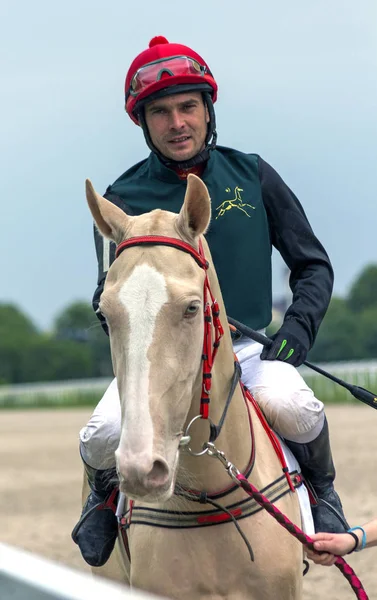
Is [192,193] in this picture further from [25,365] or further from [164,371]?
[25,365]

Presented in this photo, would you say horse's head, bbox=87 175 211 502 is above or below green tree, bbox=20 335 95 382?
above

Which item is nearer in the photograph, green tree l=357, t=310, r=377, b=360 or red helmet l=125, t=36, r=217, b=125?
red helmet l=125, t=36, r=217, b=125

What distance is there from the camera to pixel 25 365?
188ft

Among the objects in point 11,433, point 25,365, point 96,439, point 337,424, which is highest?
point 96,439

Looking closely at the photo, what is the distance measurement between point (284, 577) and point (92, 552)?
Answer: 98cm

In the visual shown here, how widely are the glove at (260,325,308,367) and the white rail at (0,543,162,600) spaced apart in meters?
1.90

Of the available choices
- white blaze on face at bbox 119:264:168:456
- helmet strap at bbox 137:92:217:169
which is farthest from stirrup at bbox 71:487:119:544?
helmet strap at bbox 137:92:217:169

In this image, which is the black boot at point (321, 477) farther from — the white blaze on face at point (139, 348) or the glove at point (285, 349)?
the white blaze on face at point (139, 348)

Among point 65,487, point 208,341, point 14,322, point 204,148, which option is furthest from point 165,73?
point 14,322

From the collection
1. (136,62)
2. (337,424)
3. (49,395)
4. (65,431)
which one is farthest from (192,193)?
(49,395)

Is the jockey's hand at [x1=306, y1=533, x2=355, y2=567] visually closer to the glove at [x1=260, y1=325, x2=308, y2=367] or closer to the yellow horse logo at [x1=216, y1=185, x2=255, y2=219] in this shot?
the glove at [x1=260, y1=325, x2=308, y2=367]

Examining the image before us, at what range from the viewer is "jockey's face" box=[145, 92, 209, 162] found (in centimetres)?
458

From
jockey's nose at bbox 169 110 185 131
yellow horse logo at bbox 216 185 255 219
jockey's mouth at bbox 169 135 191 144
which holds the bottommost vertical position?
yellow horse logo at bbox 216 185 255 219

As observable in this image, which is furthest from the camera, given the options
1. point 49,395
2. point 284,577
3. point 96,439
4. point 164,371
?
point 49,395
